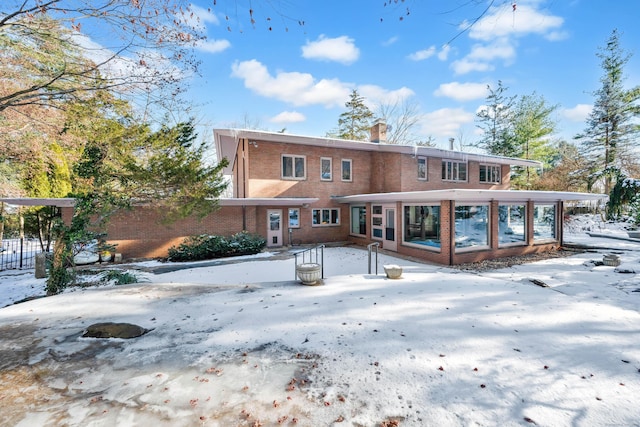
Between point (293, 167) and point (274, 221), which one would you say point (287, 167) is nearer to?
point (293, 167)

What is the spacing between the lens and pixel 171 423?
2.38 metres

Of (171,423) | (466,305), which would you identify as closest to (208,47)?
(171,423)

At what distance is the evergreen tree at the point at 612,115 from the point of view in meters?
24.4

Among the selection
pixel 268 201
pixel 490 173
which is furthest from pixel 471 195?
pixel 490 173

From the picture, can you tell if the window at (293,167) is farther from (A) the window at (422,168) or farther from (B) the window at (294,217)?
(A) the window at (422,168)

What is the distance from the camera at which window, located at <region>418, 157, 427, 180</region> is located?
16.5 metres

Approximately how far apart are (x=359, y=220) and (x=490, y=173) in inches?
419

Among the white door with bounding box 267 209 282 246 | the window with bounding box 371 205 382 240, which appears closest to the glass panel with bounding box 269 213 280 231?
the white door with bounding box 267 209 282 246

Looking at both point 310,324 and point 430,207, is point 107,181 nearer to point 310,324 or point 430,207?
point 310,324

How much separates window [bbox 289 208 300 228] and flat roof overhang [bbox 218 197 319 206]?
1.44ft

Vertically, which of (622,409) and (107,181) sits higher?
(107,181)

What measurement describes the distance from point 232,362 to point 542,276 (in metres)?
9.69

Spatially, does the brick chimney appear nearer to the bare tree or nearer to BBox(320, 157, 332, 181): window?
BBox(320, 157, 332, 181): window

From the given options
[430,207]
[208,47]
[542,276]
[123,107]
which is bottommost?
[542,276]
